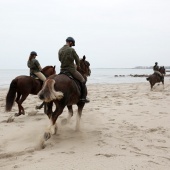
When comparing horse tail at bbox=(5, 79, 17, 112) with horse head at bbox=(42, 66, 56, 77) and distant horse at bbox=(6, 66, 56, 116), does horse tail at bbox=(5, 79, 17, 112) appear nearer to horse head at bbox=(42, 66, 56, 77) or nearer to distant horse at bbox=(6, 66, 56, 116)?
distant horse at bbox=(6, 66, 56, 116)

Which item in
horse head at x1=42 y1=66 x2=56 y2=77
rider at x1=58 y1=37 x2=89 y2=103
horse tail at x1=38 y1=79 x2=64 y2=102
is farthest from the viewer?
horse head at x1=42 y1=66 x2=56 y2=77

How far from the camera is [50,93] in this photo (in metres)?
5.86

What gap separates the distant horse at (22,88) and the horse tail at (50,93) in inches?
134

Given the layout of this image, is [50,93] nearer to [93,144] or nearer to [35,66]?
[93,144]

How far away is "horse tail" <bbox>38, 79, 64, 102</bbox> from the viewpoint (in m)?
5.85

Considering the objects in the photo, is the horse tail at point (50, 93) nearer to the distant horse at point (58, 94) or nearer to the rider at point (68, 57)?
the distant horse at point (58, 94)

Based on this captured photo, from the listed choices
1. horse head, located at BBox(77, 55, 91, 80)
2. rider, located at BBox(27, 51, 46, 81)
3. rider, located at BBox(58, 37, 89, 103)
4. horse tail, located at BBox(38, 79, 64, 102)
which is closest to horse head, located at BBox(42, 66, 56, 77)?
rider, located at BBox(27, 51, 46, 81)

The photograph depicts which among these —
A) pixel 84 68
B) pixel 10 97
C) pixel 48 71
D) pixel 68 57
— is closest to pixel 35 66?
pixel 48 71

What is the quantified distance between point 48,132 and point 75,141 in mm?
789

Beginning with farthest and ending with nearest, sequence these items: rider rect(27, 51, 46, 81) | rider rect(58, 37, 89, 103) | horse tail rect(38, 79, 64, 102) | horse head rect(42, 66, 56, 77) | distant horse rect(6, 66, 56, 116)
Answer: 1. horse head rect(42, 66, 56, 77)
2. rider rect(27, 51, 46, 81)
3. distant horse rect(6, 66, 56, 116)
4. rider rect(58, 37, 89, 103)
5. horse tail rect(38, 79, 64, 102)

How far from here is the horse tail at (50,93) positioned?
230 inches

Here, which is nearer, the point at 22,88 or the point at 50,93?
the point at 50,93

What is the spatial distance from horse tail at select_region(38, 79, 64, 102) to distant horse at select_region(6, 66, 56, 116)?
3408 mm

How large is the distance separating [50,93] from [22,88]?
4.34 meters
